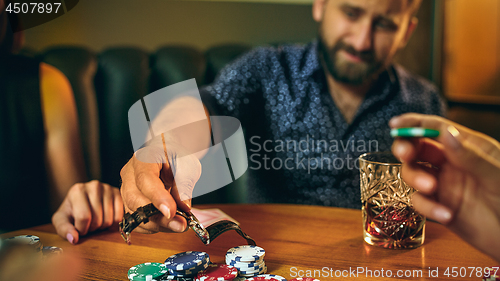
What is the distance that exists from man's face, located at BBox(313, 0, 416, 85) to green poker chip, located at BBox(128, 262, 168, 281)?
111cm

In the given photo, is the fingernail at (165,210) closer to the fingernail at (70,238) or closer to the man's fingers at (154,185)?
the man's fingers at (154,185)

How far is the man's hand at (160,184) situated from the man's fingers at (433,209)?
12.0 inches

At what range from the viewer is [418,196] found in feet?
1.34

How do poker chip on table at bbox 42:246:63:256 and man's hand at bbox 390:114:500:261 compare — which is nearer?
man's hand at bbox 390:114:500:261

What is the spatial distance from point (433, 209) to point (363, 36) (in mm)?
1061

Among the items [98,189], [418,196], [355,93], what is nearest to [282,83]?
[355,93]

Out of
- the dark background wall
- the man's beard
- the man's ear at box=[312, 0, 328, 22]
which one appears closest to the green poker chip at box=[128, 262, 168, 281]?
the man's beard

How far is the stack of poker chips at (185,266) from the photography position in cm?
46

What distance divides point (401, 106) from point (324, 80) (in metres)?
0.33

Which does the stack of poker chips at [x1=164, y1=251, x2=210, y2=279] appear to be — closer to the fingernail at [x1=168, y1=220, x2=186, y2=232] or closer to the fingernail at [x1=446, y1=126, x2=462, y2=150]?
the fingernail at [x1=168, y1=220, x2=186, y2=232]

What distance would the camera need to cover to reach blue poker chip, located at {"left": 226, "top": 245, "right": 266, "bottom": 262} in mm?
492

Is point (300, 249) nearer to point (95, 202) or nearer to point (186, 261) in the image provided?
point (186, 261)

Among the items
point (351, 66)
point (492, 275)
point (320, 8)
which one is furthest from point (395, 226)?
point (320, 8)

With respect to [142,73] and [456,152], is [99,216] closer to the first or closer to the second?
[456,152]
